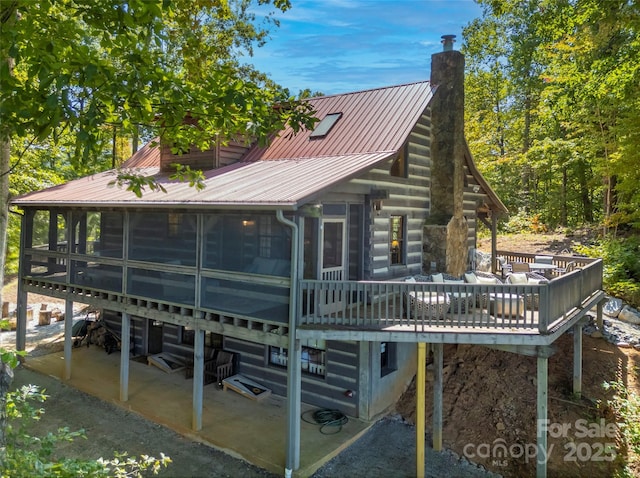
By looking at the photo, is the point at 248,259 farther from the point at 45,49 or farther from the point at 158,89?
the point at 45,49

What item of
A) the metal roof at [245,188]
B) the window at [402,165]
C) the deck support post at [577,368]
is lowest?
the deck support post at [577,368]

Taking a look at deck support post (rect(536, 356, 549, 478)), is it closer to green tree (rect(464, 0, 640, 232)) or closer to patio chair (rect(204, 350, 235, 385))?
patio chair (rect(204, 350, 235, 385))

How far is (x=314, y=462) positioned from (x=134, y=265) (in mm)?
6262

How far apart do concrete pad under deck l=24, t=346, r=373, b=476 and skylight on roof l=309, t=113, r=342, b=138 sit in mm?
7252

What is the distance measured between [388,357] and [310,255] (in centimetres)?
368

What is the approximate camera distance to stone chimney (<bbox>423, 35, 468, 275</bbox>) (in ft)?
41.0

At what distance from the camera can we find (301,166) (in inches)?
437

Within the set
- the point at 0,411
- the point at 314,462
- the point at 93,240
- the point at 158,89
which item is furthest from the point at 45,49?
the point at 93,240

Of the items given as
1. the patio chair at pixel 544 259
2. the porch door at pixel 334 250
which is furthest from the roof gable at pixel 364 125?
the patio chair at pixel 544 259

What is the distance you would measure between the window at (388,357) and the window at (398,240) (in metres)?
2.16

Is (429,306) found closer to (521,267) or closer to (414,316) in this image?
(414,316)

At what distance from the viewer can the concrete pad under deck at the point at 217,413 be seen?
9055 millimetres

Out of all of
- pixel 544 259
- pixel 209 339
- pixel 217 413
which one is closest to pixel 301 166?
pixel 209 339

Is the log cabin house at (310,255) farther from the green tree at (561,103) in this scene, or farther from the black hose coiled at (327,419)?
the green tree at (561,103)
